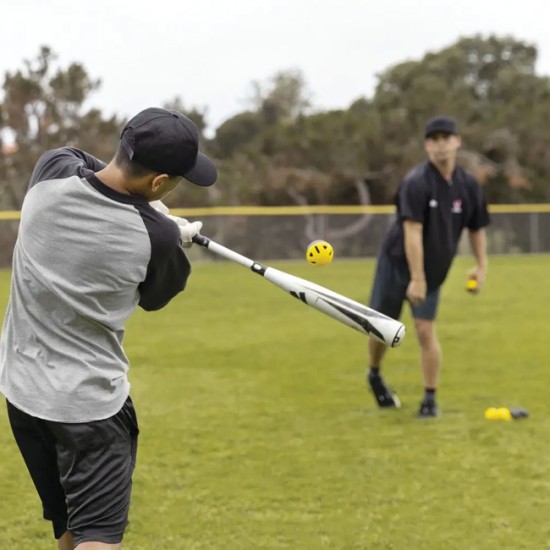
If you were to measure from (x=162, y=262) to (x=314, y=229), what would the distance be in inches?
977

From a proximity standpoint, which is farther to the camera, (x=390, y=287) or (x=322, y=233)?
(x=322, y=233)

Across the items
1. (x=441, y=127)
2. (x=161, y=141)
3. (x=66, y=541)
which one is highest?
(x=161, y=141)

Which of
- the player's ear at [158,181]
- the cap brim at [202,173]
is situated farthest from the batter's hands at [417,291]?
the player's ear at [158,181]

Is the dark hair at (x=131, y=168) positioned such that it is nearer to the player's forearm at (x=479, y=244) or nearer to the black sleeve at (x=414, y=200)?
the black sleeve at (x=414, y=200)

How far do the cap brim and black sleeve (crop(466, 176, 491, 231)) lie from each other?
4.07 metres

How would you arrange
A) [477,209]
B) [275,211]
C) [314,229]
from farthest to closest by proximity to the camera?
[314,229]
[275,211]
[477,209]

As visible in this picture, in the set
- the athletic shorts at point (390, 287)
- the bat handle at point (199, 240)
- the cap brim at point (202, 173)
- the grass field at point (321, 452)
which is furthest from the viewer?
the athletic shorts at point (390, 287)

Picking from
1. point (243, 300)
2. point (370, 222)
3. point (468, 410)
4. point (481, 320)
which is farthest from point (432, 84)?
point (468, 410)

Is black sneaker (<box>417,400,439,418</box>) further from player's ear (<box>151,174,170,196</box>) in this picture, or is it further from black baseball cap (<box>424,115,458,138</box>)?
player's ear (<box>151,174,170,196</box>)

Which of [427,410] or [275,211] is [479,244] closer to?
[427,410]

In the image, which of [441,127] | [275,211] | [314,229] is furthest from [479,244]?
[314,229]

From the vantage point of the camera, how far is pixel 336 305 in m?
3.86

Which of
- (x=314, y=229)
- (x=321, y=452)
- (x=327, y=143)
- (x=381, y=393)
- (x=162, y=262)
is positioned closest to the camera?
(x=162, y=262)

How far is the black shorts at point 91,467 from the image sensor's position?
3.12 metres
